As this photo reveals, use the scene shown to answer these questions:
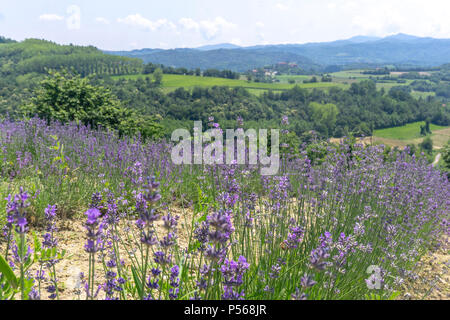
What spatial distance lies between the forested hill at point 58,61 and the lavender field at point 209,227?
8463cm

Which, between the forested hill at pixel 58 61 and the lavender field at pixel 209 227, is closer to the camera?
the lavender field at pixel 209 227

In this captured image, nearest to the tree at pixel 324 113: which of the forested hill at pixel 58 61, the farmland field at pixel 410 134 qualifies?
the farmland field at pixel 410 134

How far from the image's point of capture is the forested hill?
76.8 meters

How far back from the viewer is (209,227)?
181cm

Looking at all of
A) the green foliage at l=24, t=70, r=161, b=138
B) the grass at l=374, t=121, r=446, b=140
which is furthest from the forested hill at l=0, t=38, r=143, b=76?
the green foliage at l=24, t=70, r=161, b=138

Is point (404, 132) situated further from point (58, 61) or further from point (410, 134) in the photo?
point (58, 61)

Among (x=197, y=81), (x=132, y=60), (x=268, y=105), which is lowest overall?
(x=268, y=105)

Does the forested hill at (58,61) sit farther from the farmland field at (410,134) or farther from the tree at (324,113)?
the farmland field at (410,134)

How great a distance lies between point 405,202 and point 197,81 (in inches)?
3089

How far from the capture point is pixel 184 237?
3.48 meters

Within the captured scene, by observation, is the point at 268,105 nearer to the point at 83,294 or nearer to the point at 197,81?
the point at 197,81

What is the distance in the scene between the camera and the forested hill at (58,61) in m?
76.8

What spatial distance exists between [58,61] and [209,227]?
96.4 m
